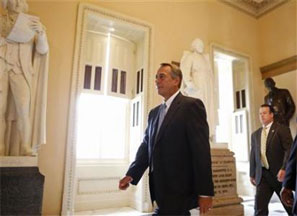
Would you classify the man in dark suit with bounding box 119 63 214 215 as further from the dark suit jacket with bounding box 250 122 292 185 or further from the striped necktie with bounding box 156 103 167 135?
the dark suit jacket with bounding box 250 122 292 185

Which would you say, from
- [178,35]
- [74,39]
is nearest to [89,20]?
[74,39]

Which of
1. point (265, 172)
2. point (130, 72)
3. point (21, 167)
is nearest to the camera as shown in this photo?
point (21, 167)

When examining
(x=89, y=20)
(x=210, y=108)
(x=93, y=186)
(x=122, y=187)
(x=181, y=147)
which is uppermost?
(x=89, y=20)

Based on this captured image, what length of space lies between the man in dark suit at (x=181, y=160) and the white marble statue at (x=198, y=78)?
220 cm

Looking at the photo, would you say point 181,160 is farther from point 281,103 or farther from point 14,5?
point 281,103

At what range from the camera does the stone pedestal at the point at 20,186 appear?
2.04 metres

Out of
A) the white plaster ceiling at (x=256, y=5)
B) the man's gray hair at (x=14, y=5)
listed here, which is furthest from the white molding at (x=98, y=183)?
the white plaster ceiling at (x=256, y=5)

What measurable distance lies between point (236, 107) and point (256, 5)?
2.42 m

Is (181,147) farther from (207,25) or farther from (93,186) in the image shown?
(207,25)

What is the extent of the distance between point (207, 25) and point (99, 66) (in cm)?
234

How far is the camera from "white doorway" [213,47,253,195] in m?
5.03

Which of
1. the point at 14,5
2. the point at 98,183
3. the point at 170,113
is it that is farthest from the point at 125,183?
the point at 98,183

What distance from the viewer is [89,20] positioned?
3.74m

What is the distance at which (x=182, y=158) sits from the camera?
4.62 feet
